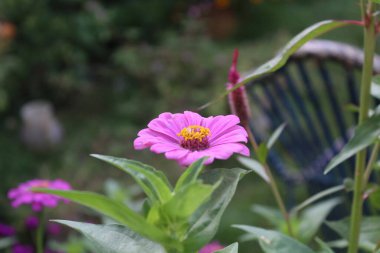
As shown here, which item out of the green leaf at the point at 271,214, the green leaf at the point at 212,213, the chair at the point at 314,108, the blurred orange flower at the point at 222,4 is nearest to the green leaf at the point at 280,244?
the green leaf at the point at 212,213

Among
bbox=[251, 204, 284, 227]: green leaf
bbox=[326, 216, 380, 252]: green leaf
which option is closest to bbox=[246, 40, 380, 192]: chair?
bbox=[251, 204, 284, 227]: green leaf

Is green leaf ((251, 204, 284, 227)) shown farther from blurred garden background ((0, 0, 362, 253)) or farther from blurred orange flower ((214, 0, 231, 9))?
blurred orange flower ((214, 0, 231, 9))

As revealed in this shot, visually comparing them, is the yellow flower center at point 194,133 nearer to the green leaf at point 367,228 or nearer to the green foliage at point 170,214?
the green foliage at point 170,214

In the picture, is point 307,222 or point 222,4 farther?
point 222,4

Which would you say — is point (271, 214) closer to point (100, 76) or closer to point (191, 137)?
point (191, 137)

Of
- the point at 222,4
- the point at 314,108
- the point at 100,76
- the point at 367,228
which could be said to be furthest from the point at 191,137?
the point at 222,4

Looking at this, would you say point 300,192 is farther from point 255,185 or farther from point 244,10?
point 244,10
